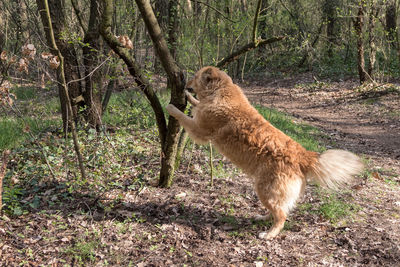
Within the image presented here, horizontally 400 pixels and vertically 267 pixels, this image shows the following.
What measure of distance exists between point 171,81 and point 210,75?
56cm

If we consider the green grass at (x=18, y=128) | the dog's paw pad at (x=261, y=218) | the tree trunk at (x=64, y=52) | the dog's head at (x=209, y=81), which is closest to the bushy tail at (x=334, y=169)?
the dog's paw pad at (x=261, y=218)

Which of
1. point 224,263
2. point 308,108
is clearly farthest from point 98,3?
point 308,108

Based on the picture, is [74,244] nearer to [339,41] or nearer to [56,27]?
[56,27]

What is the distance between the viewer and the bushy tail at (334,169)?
3932mm

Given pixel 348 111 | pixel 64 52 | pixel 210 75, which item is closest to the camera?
pixel 210 75

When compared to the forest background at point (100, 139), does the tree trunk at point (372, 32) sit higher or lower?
higher

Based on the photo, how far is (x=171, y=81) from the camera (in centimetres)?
439

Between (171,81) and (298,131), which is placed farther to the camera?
(298,131)

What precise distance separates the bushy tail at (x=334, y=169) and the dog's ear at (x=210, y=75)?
1.78m

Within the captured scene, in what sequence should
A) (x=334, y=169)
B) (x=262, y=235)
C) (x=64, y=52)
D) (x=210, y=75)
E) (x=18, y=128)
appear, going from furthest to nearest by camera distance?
(x=18, y=128) → (x=64, y=52) → (x=210, y=75) → (x=262, y=235) → (x=334, y=169)

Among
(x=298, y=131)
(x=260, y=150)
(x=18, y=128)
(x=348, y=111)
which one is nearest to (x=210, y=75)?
(x=260, y=150)

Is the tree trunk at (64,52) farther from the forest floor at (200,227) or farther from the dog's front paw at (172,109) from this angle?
the dog's front paw at (172,109)

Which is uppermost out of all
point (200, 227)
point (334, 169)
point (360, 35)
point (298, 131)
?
point (360, 35)

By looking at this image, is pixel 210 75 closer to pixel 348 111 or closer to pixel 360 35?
pixel 348 111
